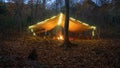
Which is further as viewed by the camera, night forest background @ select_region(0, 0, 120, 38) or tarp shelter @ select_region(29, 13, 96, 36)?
night forest background @ select_region(0, 0, 120, 38)

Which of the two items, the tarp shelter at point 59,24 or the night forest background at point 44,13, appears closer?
the tarp shelter at point 59,24

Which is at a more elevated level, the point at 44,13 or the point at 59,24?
the point at 44,13

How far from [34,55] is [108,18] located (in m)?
36.3

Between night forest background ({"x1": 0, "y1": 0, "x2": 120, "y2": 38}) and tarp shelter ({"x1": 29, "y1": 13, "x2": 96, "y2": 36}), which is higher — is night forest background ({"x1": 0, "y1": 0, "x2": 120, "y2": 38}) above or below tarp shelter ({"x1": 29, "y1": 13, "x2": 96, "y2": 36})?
above

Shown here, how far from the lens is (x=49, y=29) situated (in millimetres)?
24250

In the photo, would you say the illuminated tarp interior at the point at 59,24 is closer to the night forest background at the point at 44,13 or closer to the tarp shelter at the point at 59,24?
the tarp shelter at the point at 59,24

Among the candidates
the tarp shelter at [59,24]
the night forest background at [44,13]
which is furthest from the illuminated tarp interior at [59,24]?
the night forest background at [44,13]

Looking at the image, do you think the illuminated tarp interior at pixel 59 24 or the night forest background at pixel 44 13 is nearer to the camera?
the illuminated tarp interior at pixel 59 24

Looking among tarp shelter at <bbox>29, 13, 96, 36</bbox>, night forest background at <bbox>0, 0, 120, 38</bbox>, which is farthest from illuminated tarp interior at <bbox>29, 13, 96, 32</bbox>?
night forest background at <bbox>0, 0, 120, 38</bbox>

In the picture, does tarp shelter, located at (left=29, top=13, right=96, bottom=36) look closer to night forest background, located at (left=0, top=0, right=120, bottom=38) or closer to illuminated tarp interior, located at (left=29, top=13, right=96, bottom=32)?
illuminated tarp interior, located at (left=29, top=13, right=96, bottom=32)

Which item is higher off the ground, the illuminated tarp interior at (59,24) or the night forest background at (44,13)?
the night forest background at (44,13)

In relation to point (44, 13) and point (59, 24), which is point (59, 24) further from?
point (44, 13)

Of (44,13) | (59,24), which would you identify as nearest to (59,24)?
(59,24)

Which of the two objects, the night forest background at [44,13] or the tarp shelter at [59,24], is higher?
the night forest background at [44,13]
